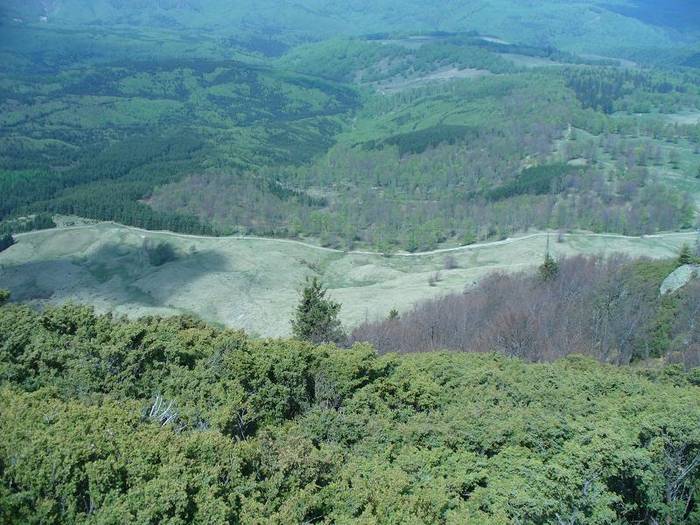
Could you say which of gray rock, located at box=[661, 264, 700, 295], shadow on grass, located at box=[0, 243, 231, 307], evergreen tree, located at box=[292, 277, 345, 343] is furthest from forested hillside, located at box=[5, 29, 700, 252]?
evergreen tree, located at box=[292, 277, 345, 343]

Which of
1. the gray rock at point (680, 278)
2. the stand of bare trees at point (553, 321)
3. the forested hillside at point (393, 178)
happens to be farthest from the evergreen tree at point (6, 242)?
the gray rock at point (680, 278)

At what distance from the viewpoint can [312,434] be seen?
84.4ft

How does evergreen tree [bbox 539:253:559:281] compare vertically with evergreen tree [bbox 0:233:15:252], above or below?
above

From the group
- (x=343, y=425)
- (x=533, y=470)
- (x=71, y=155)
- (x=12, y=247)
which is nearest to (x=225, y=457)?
(x=343, y=425)

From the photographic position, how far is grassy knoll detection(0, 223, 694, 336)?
78562mm

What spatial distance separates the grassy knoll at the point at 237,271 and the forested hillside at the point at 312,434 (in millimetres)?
38767

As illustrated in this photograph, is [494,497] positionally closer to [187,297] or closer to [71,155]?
[187,297]

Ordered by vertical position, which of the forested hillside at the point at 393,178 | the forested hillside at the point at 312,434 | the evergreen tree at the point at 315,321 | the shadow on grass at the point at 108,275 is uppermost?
the forested hillside at the point at 312,434

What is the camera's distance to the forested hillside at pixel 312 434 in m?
17.7

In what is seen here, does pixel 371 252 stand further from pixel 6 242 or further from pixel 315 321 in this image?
pixel 315 321

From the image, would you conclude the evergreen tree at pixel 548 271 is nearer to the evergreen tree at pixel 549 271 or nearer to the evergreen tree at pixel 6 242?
the evergreen tree at pixel 549 271

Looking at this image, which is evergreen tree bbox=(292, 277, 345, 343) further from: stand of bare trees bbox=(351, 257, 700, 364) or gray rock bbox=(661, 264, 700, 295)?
gray rock bbox=(661, 264, 700, 295)

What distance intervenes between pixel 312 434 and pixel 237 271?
65.9 m

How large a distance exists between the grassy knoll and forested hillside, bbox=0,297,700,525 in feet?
127
